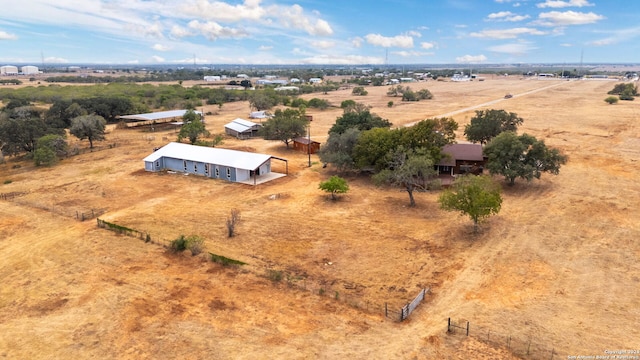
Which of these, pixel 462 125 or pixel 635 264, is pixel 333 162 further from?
pixel 462 125

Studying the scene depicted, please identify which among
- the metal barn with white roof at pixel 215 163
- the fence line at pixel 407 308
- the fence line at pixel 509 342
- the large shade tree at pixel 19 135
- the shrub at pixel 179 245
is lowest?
the fence line at pixel 509 342

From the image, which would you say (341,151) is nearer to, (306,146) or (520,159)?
(306,146)

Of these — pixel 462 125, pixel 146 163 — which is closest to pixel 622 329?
pixel 146 163

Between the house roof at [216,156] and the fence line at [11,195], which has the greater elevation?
the house roof at [216,156]

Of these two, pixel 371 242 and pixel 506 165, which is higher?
pixel 506 165

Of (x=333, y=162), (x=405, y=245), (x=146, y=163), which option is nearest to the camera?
(x=405, y=245)

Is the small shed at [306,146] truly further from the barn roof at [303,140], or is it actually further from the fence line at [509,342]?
the fence line at [509,342]

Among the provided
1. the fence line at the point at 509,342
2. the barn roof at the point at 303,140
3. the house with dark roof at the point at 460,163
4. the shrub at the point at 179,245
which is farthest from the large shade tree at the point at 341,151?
the fence line at the point at 509,342
